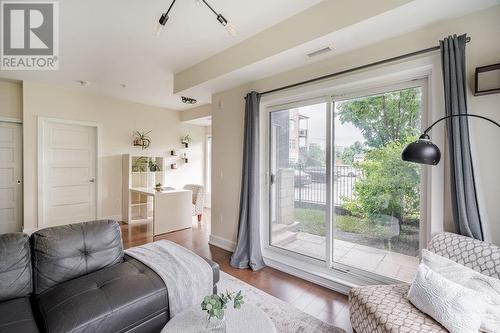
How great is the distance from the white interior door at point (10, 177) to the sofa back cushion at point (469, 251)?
6051mm

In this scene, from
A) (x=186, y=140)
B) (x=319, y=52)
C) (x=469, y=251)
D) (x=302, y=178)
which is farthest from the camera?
(x=186, y=140)

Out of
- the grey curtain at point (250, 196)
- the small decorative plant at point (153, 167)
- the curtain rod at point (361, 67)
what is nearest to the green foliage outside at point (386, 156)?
the curtain rod at point (361, 67)

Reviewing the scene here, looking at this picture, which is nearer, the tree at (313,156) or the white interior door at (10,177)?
the tree at (313,156)

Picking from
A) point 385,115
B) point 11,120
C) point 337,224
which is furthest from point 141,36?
point 11,120

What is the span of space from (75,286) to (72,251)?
12.8 inches

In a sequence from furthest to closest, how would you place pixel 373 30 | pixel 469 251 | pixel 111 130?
1. pixel 111 130
2. pixel 373 30
3. pixel 469 251

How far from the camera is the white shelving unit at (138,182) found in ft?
16.7

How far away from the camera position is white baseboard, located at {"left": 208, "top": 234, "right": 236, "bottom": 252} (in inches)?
141

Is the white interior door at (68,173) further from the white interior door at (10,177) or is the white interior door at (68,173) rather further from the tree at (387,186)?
the tree at (387,186)

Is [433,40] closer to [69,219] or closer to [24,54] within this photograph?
[24,54]

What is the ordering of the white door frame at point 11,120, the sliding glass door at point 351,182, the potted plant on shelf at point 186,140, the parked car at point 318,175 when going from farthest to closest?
the potted plant on shelf at point 186,140, the white door frame at point 11,120, the parked car at point 318,175, the sliding glass door at point 351,182

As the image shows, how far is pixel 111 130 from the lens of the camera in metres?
5.07

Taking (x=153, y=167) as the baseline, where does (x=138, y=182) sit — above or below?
below

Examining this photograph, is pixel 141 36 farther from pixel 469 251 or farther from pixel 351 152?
pixel 469 251
